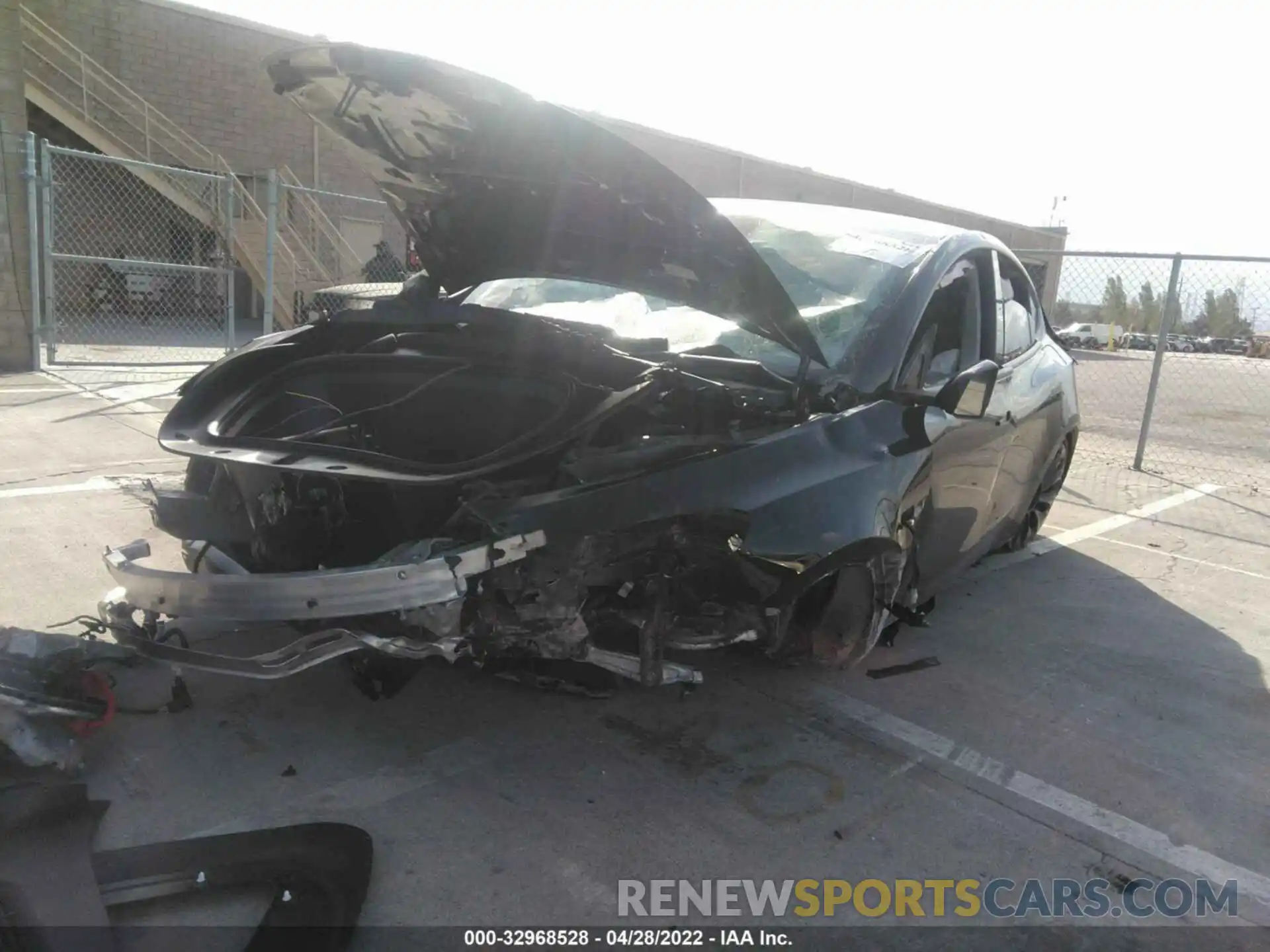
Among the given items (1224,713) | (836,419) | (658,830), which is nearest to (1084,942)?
(658,830)

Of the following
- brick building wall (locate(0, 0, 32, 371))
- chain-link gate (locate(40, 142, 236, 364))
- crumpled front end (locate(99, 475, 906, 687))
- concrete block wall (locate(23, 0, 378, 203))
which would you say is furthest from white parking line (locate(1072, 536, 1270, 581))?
concrete block wall (locate(23, 0, 378, 203))

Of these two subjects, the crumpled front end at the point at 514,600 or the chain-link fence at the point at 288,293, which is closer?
the crumpled front end at the point at 514,600

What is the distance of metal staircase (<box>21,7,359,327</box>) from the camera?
16.2 m

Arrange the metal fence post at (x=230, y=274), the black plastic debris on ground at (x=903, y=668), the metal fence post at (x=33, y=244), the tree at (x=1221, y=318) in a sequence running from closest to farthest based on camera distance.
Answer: the black plastic debris on ground at (x=903, y=668) < the metal fence post at (x=33, y=244) < the tree at (x=1221, y=318) < the metal fence post at (x=230, y=274)

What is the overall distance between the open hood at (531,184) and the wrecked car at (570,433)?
1 centimetres

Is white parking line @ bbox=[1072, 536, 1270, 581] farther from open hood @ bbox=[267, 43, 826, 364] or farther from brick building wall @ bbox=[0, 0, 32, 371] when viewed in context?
Result: brick building wall @ bbox=[0, 0, 32, 371]

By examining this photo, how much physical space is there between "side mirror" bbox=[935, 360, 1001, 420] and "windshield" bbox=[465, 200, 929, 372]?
1.19 ft

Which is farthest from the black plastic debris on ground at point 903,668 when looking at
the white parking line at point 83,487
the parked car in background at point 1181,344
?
the parked car in background at point 1181,344

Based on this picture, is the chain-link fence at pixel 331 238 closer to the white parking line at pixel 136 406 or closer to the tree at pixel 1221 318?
the white parking line at pixel 136 406

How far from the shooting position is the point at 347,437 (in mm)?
2951

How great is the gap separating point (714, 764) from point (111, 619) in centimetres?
189

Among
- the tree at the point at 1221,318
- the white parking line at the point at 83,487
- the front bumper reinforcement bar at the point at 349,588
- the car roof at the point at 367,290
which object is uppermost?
the tree at the point at 1221,318

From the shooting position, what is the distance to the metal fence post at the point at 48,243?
28.6 ft

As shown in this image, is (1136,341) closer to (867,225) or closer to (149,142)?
(867,225)
